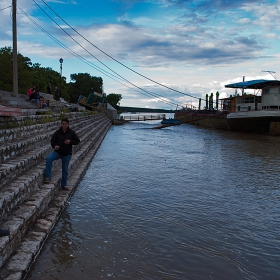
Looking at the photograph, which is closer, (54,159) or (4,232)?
(4,232)

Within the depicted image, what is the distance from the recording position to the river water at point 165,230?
4.13 metres

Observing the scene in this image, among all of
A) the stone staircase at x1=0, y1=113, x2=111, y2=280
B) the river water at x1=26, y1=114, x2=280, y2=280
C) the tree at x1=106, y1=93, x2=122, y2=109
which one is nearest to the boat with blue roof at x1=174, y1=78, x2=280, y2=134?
the river water at x1=26, y1=114, x2=280, y2=280

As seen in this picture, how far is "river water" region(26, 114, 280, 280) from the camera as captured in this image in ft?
13.6

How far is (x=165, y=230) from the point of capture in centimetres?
548

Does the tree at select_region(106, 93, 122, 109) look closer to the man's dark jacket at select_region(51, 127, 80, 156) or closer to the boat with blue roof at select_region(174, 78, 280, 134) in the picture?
the boat with blue roof at select_region(174, 78, 280, 134)

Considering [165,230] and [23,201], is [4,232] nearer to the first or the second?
[23,201]

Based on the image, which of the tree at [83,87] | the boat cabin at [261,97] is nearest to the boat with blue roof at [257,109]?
the boat cabin at [261,97]

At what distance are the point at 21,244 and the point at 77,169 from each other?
18.8 feet

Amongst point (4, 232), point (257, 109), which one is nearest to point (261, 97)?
point (257, 109)

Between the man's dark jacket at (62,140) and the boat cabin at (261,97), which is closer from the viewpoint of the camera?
the man's dark jacket at (62,140)

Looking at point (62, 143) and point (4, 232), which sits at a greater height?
point (62, 143)

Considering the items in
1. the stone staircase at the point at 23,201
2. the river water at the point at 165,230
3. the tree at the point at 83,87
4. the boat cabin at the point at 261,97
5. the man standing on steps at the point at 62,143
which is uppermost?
the tree at the point at 83,87

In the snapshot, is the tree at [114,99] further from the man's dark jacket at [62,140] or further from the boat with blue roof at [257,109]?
the man's dark jacket at [62,140]

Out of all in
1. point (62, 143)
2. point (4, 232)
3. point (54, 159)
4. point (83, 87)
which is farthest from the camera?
point (83, 87)
